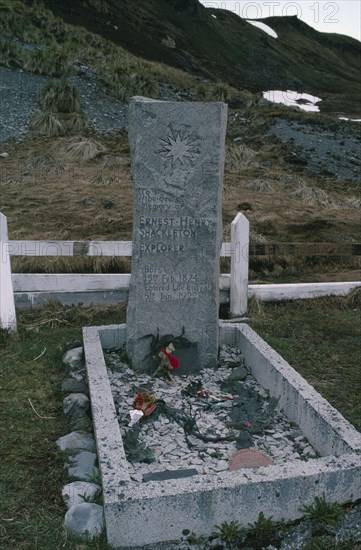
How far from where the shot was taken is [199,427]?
463 centimetres

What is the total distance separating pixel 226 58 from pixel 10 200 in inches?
2259

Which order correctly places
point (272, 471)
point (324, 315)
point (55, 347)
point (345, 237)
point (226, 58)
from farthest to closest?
point (226, 58), point (345, 237), point (324, 315), point (55, 347), point (272, 471)

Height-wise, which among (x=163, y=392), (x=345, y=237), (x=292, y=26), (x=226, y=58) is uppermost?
(x=292, y=26)

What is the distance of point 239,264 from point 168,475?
386 cm

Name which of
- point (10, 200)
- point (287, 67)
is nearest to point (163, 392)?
point (10, 200)

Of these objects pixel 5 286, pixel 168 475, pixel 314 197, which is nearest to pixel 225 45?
pixel 314 197

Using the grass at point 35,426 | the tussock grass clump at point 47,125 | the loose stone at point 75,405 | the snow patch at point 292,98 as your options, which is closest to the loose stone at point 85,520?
the grass at point 35,426

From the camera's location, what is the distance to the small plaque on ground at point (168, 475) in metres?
3.73

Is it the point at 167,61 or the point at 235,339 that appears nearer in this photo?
the point at 235,339

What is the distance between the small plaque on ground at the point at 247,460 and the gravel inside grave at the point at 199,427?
86 millimetres

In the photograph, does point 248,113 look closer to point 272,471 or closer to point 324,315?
point 324,315

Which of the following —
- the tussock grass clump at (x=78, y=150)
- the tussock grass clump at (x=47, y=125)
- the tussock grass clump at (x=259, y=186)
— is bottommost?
the tussock grass clump at (x=259, y=186)

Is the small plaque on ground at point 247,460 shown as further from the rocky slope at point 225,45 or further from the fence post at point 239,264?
the rocky slope at point 225,45

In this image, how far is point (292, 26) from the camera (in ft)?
344
